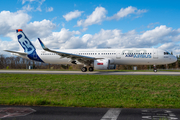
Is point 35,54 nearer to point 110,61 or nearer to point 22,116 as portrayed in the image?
point 110,61

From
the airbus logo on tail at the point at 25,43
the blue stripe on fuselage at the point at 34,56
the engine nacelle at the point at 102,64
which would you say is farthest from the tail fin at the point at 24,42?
the engine nacelle at the point at 102,64

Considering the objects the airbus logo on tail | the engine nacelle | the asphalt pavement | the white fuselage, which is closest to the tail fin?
the airbus logo on tail

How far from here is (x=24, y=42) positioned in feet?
99.2

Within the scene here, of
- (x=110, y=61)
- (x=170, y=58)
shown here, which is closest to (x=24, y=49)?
(x=110, y=61)

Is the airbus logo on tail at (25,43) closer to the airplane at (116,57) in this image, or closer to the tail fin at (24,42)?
the tail fin at (24,42)

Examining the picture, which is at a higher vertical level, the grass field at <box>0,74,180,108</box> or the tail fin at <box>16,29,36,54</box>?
the tail fin at <box>16,29,36,54</box>

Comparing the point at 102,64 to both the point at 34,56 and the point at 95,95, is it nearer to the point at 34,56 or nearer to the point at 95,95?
the point at 34,56

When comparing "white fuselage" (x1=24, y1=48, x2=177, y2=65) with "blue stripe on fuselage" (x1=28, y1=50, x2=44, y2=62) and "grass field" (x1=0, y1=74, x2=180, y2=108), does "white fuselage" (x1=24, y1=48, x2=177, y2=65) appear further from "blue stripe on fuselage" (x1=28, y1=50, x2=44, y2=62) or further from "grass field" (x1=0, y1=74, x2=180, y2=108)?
"grass field" (x1=0, y1=74, x2=180, y2=108)

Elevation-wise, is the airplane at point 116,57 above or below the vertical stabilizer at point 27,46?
below

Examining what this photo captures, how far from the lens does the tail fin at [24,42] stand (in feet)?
98.8

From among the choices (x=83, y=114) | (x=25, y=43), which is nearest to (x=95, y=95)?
(x=83, y=114)

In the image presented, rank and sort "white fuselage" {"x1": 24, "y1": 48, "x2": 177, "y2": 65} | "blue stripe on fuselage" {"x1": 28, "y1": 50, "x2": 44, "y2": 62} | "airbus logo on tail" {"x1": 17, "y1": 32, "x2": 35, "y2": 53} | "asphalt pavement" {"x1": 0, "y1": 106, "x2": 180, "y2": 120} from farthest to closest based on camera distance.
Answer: "airbus logo on tail" {"x1": 17, "y1": 32, "x2": 35, "y2": 53} < "blue stripe on fuselage" {"x1": 28, "y1": 50, "x2": 44, "y2": 62} < "white fuselage" {"x1": 24, "y1": 48, "x2": 177, "y2": 65} < "asphalt pavement" {"x1": 0, "y1": 106, "x2": 180, "y2": 120}

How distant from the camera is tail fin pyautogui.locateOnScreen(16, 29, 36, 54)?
30.1 meters

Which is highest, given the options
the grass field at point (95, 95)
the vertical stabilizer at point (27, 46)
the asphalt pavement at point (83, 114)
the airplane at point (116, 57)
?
the vertical stabilizer at point (27, 46)
